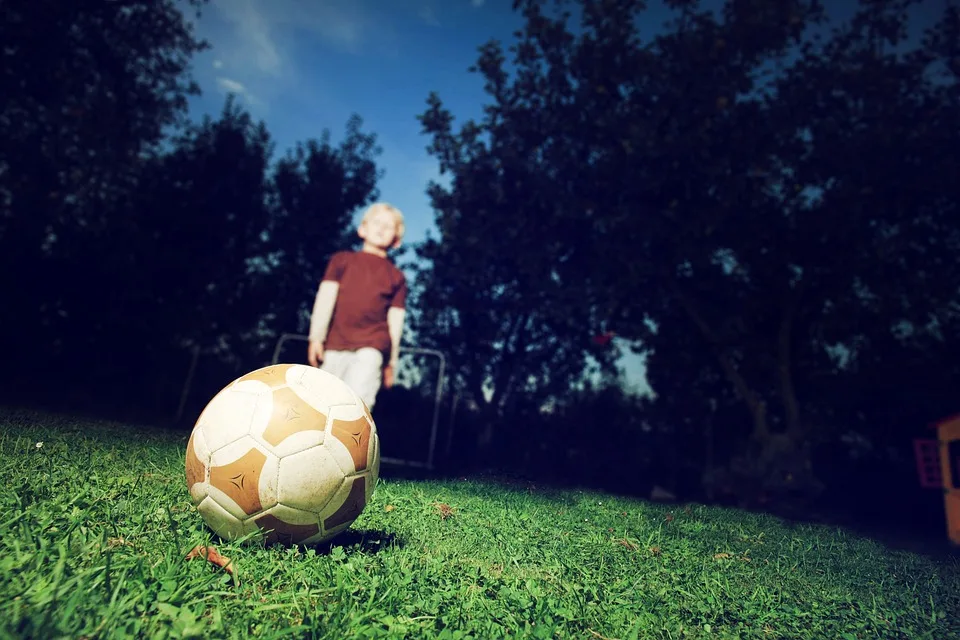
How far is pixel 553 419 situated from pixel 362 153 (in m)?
15.0

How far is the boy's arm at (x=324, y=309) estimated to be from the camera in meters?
6.35

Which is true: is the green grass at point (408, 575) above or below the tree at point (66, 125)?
below

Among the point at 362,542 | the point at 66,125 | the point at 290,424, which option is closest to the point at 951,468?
the point at 362,542

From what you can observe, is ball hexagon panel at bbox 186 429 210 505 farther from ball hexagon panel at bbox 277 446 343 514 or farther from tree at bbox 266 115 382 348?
tree at bbox 266 115 382 348

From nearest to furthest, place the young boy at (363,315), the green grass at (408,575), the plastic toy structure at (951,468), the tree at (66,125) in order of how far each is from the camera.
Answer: the green grass at (408,575), the young boy at (363,315), the plastic toy structure at (951,468), the tree at (66,125)

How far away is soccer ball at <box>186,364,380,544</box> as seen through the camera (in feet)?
8.81

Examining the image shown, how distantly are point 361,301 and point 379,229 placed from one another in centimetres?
98

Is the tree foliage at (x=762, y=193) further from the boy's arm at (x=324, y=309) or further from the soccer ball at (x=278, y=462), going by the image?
the soccer ball at (x=278, y=462)

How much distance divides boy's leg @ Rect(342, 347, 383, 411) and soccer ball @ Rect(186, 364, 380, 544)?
122 inches

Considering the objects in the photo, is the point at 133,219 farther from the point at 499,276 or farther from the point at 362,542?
the point at 362,542

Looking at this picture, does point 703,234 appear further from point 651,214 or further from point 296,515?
point 296,515

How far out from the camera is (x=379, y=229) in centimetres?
675

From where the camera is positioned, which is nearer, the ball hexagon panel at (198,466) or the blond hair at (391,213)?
the ball hexagon panel at (198,466)

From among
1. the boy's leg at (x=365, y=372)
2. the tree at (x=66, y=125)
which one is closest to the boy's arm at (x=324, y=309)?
the boy's leg at (x=365, y=372)
